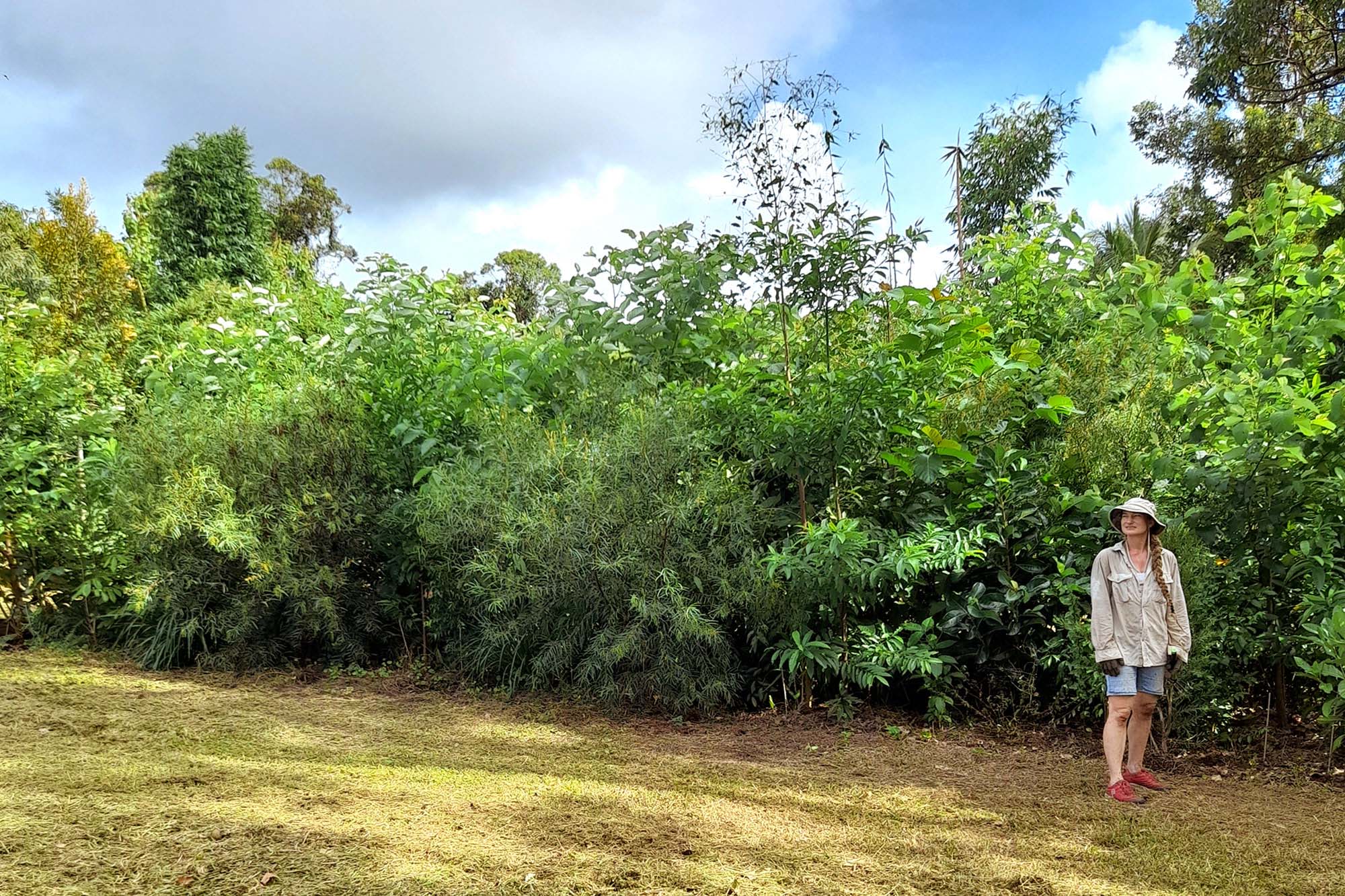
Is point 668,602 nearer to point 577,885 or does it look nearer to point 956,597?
point 956,597

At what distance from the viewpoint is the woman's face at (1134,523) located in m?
3.82

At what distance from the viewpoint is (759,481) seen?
539cm

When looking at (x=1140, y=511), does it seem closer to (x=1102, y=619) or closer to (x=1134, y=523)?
(x=1134, y=523)

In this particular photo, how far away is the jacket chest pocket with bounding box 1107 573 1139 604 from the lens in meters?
3.79

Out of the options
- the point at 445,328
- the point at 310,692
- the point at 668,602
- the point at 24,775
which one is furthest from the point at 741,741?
the point at 445,328

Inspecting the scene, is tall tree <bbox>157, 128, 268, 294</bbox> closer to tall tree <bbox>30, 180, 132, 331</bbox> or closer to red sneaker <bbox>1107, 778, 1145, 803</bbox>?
tall tree <bbox>30, 180, 132, 331</bbox>

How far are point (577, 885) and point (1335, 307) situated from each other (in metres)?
4.00

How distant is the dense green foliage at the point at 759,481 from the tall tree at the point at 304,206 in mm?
26314

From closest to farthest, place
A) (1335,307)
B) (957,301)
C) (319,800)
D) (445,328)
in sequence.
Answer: (319,800) → (1335,307) → (957,301) → (445,328)

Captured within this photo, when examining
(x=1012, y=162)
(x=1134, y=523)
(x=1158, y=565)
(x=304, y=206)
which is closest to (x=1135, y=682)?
(x=1158, y=565)

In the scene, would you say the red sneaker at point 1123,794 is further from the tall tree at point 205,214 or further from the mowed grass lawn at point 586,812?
the tall tree at point 205,214

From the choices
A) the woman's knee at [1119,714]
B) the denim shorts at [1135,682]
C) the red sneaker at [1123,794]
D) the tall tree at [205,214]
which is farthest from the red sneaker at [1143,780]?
the tall tree at [205,214]

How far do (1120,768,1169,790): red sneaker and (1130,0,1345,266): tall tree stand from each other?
11.4m

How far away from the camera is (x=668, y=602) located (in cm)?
475
